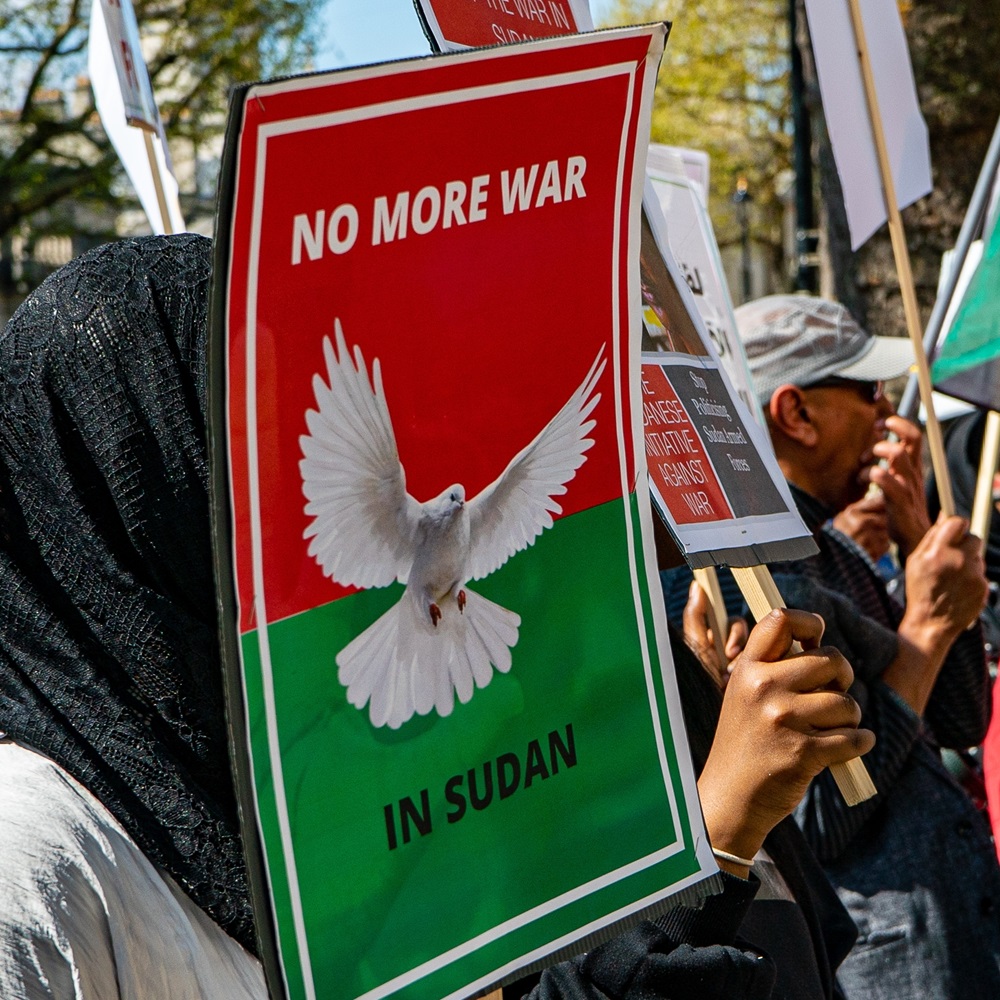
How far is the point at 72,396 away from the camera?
1216 millimetres

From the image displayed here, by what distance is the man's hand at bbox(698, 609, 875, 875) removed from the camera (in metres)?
1.29

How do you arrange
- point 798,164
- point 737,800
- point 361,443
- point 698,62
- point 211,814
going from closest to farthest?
point 361,443, point 211,814, point 737,800, point 798,164, point 698,62

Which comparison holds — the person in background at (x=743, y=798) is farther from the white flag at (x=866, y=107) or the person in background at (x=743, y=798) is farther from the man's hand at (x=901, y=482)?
the man's hand at (x=901, y=482)

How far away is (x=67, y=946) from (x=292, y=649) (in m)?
0.34

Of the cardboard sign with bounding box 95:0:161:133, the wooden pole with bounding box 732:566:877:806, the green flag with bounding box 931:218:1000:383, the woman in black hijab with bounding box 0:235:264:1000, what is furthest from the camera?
the green flag with bounding box 931:218:1000:383

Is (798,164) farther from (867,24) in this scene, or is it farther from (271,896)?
(271,896)

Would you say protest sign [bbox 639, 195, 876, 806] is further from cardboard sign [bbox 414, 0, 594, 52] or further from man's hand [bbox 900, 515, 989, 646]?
man's hand [bbox 900, 515, 989, 646]

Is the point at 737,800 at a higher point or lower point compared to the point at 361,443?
lower

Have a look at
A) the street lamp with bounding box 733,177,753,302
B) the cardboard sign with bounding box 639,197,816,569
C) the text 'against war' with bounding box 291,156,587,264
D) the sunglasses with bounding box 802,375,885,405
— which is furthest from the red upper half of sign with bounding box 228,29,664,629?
the street lamp with bounding box 733,177,753,302

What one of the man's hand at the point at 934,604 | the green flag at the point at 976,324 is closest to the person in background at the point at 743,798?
the man's hand at the point at 934,604

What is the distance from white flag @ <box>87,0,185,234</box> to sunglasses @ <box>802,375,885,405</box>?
158 centimetres

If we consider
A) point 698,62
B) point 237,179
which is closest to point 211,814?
point 237,179

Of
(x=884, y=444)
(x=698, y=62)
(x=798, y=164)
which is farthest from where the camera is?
(x=698, y=62)

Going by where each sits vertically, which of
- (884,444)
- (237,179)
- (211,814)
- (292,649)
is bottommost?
(884,444)
